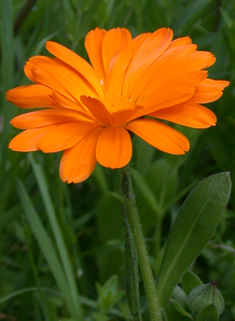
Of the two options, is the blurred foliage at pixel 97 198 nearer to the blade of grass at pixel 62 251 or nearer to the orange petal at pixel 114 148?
the blade of grass at pixel 62 251

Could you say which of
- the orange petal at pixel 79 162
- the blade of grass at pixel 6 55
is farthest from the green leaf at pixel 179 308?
the blade of grass at pixel 6 55

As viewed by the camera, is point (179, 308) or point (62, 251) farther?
point (62, 251)

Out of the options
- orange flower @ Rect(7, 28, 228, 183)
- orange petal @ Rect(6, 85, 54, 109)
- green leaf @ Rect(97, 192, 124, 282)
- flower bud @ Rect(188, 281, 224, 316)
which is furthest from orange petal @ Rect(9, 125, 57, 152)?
green leaf @ Rect(97, 192, 124, 282)

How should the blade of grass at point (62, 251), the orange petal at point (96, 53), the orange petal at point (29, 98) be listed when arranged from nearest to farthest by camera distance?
the orange petal at point (29, 98) < the orange petal at point (96, 53) < the blade of grass at point (62, 251)

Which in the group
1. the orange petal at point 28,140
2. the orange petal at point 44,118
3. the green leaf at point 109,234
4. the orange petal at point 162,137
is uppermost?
the orange petal at point 44,118

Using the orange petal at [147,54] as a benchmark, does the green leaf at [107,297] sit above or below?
below

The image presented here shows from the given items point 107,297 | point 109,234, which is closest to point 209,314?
point 107,297

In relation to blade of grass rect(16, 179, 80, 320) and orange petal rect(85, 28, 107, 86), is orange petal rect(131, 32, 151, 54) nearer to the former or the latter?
orange petal rect(85, 28, 107, 86)

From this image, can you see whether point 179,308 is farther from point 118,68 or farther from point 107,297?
point 118,68
